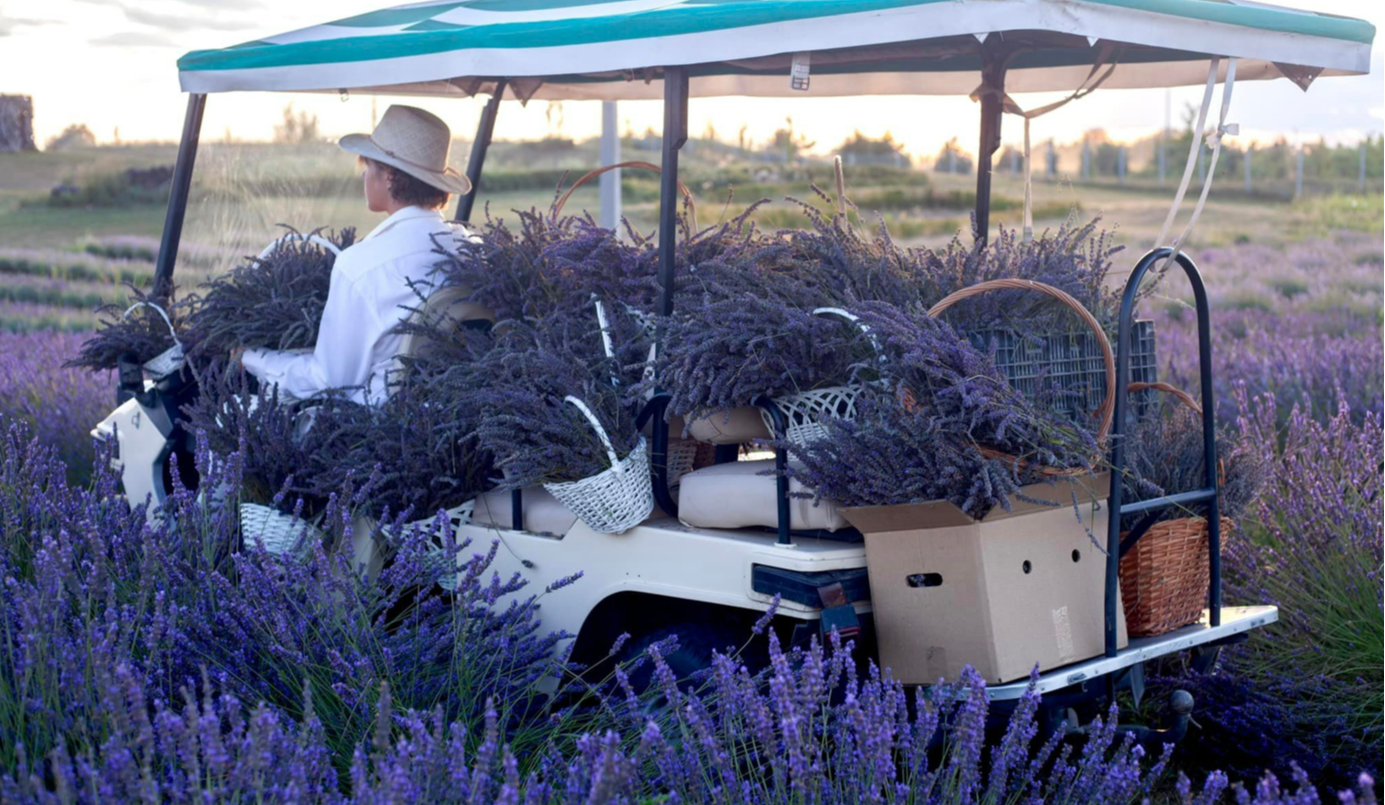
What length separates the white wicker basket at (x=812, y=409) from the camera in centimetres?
284

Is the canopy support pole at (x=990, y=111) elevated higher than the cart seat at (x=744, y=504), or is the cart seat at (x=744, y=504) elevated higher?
the canopy support pole at (x=990, y=111)

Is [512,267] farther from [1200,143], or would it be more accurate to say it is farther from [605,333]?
[1200,143]

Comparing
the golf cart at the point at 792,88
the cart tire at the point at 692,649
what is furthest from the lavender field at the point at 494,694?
the golf cart at the point at 792,88

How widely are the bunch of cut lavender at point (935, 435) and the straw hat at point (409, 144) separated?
2.04 metres

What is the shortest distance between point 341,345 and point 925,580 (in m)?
1.90

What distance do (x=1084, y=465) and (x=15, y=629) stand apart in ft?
7.30

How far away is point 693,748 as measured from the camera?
6.98 feet

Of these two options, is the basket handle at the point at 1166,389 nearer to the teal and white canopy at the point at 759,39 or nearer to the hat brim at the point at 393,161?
the teal and white canopy at the point at 759,39

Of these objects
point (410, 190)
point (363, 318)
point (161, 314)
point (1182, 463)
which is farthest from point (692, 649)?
point (161, 314)

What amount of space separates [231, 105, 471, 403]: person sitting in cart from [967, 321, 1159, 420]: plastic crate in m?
1.69

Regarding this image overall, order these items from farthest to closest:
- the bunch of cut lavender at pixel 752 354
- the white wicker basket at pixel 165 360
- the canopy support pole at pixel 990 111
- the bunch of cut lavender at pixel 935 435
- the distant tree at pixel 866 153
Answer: the distant tree at pixel 866 153, the white wicker basket at pixel 165 360, the canopy support pole at pixel 990 111, the bunch of cut lavender at pixel 752 354, the bunch of cut lavender at pixel 935 435

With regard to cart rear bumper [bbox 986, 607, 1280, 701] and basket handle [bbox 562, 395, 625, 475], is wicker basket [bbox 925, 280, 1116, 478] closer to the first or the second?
cart rear bumper [bbox 986, 607, 1280, 701]

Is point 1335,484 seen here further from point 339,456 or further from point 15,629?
point 15,629

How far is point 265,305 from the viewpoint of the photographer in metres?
4.07
